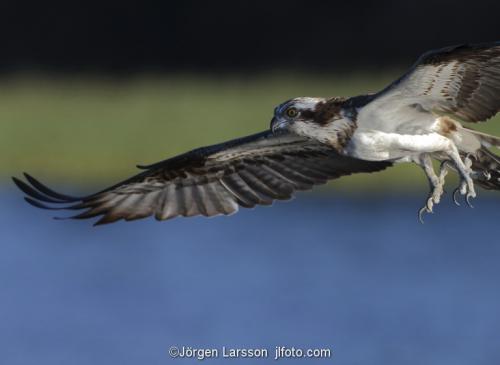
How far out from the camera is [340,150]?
7.91 meters

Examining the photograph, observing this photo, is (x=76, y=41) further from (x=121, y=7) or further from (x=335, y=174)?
(x=335, y=174)

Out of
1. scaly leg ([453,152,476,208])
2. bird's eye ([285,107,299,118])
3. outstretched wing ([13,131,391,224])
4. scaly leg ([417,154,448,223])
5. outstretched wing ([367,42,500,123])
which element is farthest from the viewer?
outstretched wing ([13,131,391,224])

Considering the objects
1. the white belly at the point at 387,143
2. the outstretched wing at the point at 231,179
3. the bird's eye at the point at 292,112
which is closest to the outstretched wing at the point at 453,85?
the white belly at the point at 387,143

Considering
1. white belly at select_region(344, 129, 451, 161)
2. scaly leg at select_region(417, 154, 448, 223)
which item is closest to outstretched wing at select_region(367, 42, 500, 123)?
white belly at select_region(344, 129, 451, 161)

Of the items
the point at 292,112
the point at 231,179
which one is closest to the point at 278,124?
the point at 292,112

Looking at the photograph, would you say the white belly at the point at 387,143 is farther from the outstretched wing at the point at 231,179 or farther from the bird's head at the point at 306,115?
the outstretched wing at the point at 231,179

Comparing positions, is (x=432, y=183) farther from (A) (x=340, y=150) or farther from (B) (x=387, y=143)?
(A) (x=340, y=150)

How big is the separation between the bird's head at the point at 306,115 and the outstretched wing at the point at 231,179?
0.55 m

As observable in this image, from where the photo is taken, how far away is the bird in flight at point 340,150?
775 centimetres

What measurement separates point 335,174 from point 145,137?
661 cm

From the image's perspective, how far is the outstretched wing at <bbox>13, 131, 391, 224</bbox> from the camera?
339 inches

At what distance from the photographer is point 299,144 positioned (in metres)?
8.64

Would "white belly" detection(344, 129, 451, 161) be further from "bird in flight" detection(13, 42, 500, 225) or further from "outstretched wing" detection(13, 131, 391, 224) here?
"outstretched wing" detection(13, 131, 391, 224)

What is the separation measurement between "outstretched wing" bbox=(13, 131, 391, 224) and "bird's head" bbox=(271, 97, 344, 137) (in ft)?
1.80
